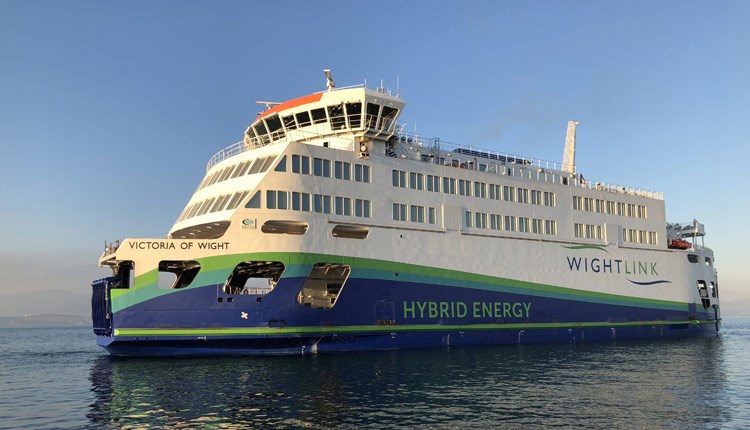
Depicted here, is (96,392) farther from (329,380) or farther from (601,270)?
(601,270)

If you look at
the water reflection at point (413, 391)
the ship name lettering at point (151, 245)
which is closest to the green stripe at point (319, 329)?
the water reflection at point (413, 391)

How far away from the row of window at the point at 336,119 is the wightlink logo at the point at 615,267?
15.0 meters

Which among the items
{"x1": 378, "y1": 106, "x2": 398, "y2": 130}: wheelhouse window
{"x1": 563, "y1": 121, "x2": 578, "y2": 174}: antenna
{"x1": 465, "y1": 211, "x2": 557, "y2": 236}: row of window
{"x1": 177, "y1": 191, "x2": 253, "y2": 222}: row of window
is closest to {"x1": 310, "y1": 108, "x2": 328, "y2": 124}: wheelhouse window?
{"x1": 378, "y1": 106, "x2": 398, "y2": 130}: wheelhouse window

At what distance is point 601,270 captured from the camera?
1614 inches

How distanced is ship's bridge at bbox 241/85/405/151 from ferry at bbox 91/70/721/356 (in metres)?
0.08

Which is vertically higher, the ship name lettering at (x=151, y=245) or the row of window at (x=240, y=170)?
the row of window at (x=240, y=170)

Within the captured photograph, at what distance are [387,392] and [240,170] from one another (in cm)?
1653

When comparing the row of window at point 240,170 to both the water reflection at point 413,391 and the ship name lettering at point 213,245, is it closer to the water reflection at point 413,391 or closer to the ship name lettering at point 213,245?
the ship name lettering at point 213,245

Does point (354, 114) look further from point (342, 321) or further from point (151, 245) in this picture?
point (151, 245)

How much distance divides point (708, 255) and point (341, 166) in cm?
3244

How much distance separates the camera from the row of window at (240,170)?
31.1m

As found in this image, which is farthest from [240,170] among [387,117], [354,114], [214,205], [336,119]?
[387,117]

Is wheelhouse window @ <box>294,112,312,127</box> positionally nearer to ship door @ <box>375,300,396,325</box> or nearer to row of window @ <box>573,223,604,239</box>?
ship door @ <box>375,300,396,325</box>

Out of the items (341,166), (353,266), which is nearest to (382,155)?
(341,166)
